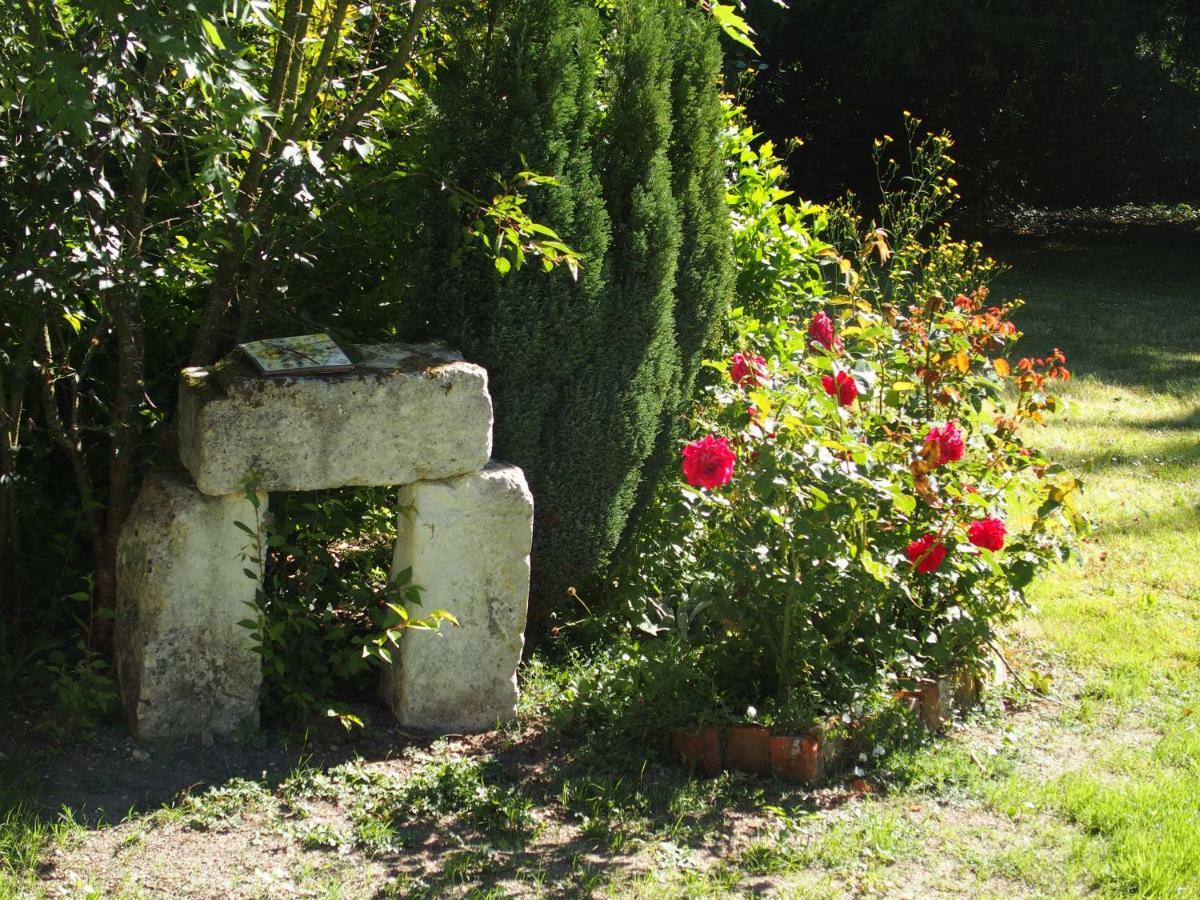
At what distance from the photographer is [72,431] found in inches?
149

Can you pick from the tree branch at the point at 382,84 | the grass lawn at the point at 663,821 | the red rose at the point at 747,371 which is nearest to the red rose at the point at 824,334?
the red rose at the point at 747,371

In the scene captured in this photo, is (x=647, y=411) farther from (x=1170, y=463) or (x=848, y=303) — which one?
(x=1170, y=463)

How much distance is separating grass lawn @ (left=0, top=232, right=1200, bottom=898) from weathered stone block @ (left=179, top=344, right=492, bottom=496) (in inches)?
32.5

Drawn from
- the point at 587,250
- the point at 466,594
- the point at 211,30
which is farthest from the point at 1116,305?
the point at 211,30

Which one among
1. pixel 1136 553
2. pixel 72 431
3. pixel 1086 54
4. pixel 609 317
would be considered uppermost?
pixel 1086 54

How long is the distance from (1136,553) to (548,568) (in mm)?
2918

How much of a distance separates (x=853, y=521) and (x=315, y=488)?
153 centimetres

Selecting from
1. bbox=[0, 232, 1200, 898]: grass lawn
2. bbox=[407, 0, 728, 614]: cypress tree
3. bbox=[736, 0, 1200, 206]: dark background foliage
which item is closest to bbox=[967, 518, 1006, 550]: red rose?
bbox=[0, 232, 1200, 898]: grass lawn

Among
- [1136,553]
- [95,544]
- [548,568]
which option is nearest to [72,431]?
[95,544]

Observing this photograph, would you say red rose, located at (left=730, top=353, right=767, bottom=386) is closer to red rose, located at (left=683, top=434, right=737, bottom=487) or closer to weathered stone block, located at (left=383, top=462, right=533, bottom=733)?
red rose, located at (left=683, top=434, right=737, bottom=487)

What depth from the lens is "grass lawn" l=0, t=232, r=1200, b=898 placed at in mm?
3092

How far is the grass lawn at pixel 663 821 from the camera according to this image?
3092 millimetres

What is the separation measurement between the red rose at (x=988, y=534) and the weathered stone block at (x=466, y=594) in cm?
129

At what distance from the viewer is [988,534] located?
367 centimetres
